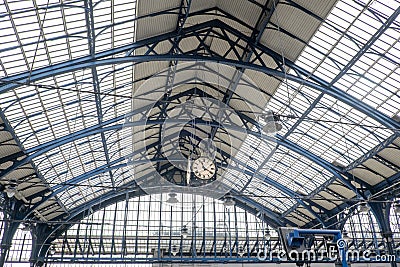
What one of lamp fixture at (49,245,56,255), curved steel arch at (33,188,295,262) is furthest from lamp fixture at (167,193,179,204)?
lamp fixture at (49,245,56,255)

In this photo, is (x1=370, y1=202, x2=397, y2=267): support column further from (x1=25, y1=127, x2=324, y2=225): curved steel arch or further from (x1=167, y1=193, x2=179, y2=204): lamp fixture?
(x1=167, y1=193, x2=179, y2=204): lamp fixture

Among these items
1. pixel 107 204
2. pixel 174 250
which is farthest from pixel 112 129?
pixel 174 250

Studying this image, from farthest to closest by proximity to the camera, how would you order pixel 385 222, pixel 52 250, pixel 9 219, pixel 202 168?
1. pixel 52 250
2. pixel 9 219
3. pixel 385 222
4. pixel 202 168

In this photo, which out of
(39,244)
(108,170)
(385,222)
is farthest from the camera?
(39,244)

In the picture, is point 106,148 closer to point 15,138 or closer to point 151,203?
point 15,138

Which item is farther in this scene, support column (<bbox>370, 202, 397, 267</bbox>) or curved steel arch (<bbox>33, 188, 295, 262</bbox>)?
curved steel arch (<bbox>33, 188, 295, 262</bbox>)

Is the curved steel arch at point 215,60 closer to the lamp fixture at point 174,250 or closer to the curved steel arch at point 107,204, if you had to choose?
the curved steel arch at point 107,204

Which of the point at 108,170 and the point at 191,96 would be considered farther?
the point at 108,170

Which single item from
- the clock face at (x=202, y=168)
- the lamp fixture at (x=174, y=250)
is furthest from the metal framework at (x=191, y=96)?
the clock face at (x=202, y=168)

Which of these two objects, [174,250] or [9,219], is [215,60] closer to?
[9,219]

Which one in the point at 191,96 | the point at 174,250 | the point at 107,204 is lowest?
the point at 174,250

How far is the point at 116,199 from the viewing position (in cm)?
3391

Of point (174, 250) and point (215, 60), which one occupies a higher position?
point (215, 60)

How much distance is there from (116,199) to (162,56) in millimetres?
21290
